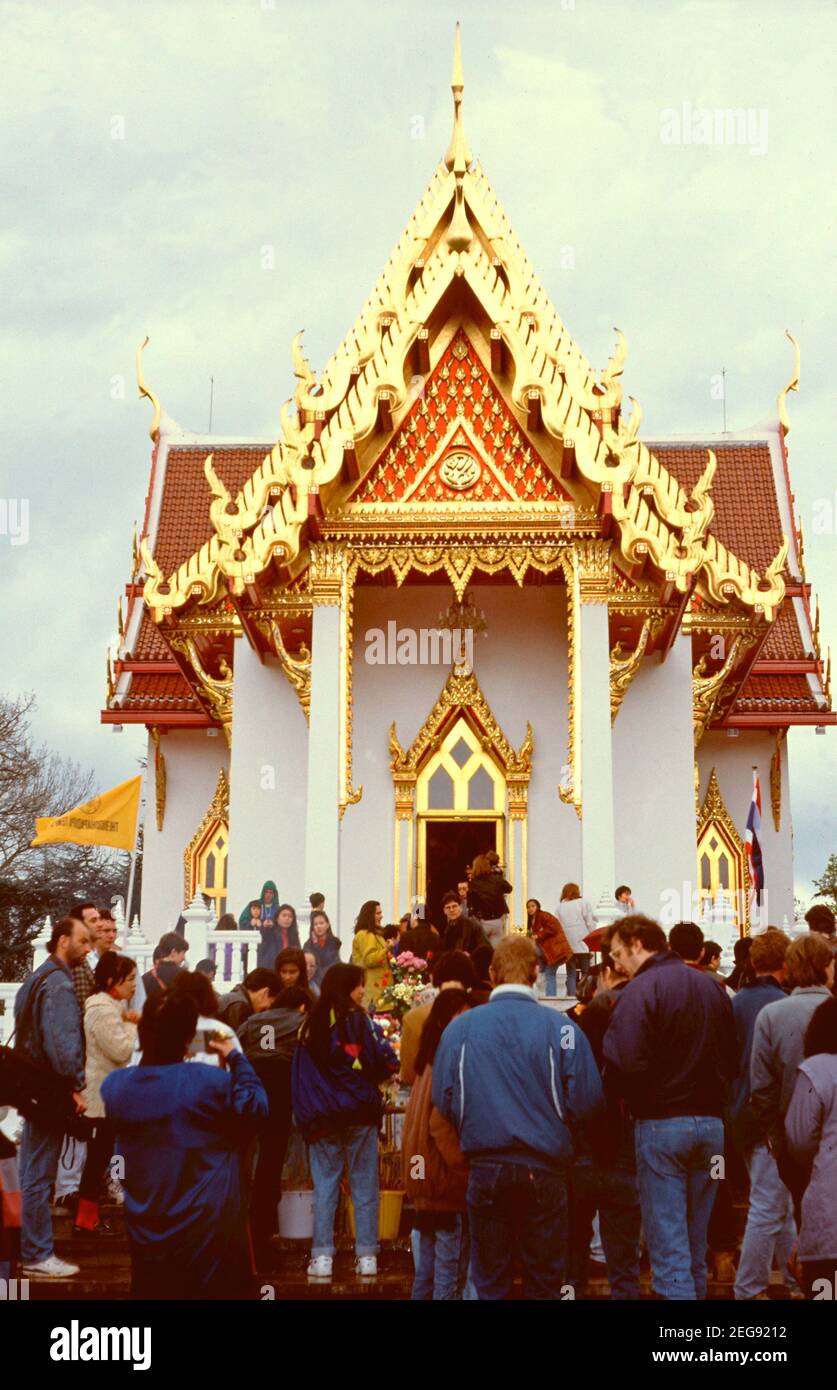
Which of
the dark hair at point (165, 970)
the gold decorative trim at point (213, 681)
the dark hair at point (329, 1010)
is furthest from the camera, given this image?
the gold decorative trim at point (213, 681)

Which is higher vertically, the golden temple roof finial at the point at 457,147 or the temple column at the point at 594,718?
the golden temple roof finial at the point at 457,147

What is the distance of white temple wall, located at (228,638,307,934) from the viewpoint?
17.1 metres

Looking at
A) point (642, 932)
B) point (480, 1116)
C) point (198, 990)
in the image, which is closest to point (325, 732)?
point (642, 932)

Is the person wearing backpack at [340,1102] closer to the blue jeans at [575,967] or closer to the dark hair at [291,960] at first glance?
the dark hair at [291,960]

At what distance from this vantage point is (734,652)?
1798 centimetres

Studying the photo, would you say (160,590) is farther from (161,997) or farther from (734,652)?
(161,997)

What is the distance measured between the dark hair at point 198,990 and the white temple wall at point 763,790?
16737 millimetres

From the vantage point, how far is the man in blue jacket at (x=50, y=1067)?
324 inches

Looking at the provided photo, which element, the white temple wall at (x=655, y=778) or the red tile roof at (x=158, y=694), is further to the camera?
the red tile roof at (x=158, y=694)

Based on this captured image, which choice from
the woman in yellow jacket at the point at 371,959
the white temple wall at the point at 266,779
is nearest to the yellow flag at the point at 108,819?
the white temple wall at the point at 266,779

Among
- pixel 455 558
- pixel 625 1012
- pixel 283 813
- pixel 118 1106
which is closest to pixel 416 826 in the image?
pixel 283 813

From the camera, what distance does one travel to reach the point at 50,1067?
26.8 feet

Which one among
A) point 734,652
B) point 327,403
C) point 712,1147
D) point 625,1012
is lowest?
point 712,1147
